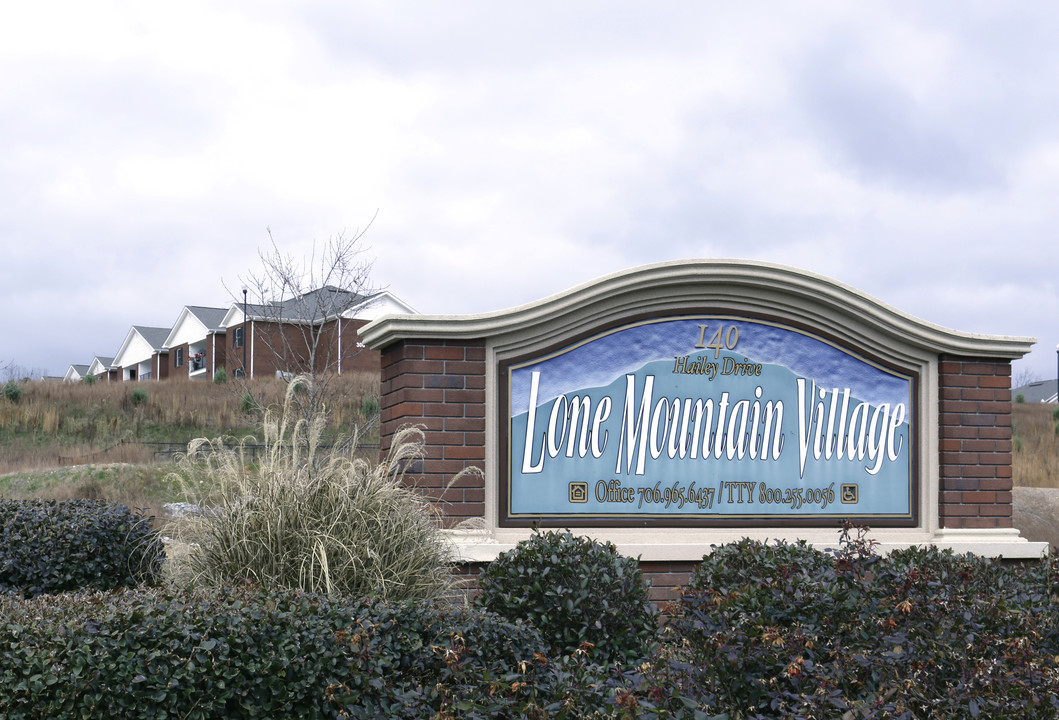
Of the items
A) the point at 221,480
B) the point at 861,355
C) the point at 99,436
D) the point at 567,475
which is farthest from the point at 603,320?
the point at 99,436

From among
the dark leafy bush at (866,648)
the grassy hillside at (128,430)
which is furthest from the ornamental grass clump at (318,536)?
the grassy hillside at (128,430)

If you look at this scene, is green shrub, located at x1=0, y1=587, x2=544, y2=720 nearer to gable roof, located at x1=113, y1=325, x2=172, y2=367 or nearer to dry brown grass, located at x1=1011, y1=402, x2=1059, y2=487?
dry brown grass, located at x1=1011, y1=402, x2=1059, y2=487

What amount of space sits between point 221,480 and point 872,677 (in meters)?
4.52

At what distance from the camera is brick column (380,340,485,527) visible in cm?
849

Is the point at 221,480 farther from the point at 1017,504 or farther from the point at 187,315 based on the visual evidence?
the point at 187,315

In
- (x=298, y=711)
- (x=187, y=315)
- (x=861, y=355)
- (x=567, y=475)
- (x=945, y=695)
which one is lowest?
(x=298, y=711)

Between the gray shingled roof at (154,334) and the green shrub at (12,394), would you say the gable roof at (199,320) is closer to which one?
the gray shingled roof at (154,334)

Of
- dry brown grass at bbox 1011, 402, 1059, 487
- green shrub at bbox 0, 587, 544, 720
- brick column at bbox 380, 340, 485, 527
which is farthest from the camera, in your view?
dry brown grass at bbox 1011, 402, 1059, 487

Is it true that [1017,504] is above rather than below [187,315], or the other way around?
below

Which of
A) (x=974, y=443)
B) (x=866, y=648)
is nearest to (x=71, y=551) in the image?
(x=866, y=648)

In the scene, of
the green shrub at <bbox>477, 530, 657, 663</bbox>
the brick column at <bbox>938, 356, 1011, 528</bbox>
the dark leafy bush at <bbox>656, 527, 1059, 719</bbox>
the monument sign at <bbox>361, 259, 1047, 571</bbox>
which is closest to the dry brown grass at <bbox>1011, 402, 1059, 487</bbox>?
the brick column at <bbox>938, 356, 1011, 528</bbox>

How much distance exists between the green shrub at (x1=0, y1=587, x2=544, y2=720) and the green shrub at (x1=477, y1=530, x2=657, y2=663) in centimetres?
133

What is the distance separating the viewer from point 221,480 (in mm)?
6805

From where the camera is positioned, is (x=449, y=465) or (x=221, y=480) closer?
(x=221, y=480)
